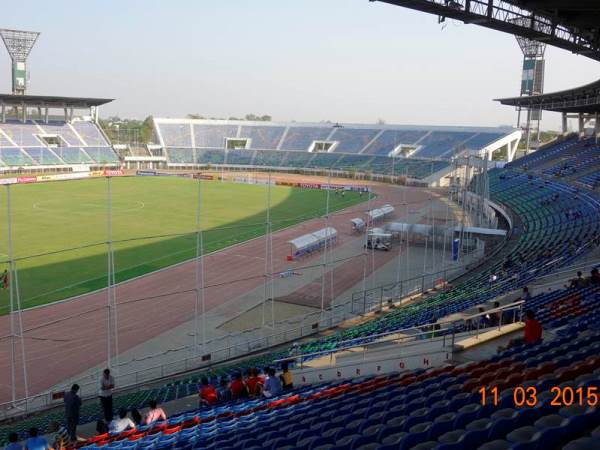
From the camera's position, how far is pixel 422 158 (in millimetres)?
75000

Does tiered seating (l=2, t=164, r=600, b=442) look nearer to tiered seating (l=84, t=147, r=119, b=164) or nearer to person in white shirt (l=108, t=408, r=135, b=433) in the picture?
person in white shirt (l=108, t=408, r=135, b=433)

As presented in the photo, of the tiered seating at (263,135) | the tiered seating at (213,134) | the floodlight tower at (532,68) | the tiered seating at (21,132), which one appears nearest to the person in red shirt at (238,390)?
the floodlight tower at (532,68)

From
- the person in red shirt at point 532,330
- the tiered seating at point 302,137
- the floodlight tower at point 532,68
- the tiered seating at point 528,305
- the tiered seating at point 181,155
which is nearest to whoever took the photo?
the tiered seating at point 528,305

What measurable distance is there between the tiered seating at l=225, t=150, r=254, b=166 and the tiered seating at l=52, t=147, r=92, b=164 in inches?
828

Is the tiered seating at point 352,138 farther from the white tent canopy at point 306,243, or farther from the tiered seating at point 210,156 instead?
the white tent canopy at point 306,243

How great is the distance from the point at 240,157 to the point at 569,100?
54.7 m

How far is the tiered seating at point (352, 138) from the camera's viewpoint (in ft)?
282

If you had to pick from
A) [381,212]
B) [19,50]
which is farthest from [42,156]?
[381,212]

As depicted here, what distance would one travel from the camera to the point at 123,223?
37.2 meters

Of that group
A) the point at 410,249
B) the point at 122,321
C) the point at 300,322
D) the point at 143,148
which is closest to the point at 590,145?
the point at 410,249

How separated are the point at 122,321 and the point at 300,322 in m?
5.96

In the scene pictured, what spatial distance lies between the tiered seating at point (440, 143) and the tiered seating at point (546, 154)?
2301 cm

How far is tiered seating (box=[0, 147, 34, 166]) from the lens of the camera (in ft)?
213

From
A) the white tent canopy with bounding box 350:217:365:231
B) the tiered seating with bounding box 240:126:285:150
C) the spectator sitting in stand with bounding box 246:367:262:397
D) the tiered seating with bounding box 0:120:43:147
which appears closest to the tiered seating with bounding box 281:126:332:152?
the tiered seating with bounding box 240:126:285:150
